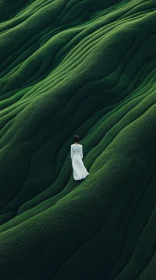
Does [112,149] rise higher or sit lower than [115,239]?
higher

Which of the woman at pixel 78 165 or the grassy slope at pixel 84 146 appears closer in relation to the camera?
the grassy slope at pixel 84 146

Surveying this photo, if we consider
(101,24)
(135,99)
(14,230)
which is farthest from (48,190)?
(101,24)

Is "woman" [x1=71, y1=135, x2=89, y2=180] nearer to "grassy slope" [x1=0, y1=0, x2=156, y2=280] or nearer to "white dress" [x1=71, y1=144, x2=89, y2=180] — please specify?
"white dress" [x1=71, y1=144, x2=89, y2=180]

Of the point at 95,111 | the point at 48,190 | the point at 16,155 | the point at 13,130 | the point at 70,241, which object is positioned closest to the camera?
the point at 70,241

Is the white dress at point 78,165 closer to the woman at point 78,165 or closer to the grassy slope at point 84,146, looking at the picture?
the woman at point 78,165

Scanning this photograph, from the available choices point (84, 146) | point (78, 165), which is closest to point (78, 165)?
point (78, 165)

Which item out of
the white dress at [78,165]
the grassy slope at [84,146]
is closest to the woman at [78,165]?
the white dress at [78,165]

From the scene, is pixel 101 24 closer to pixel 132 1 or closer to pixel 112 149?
pixel 132 1

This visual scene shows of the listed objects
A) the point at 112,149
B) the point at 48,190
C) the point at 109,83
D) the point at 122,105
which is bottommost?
the point at 48,190
